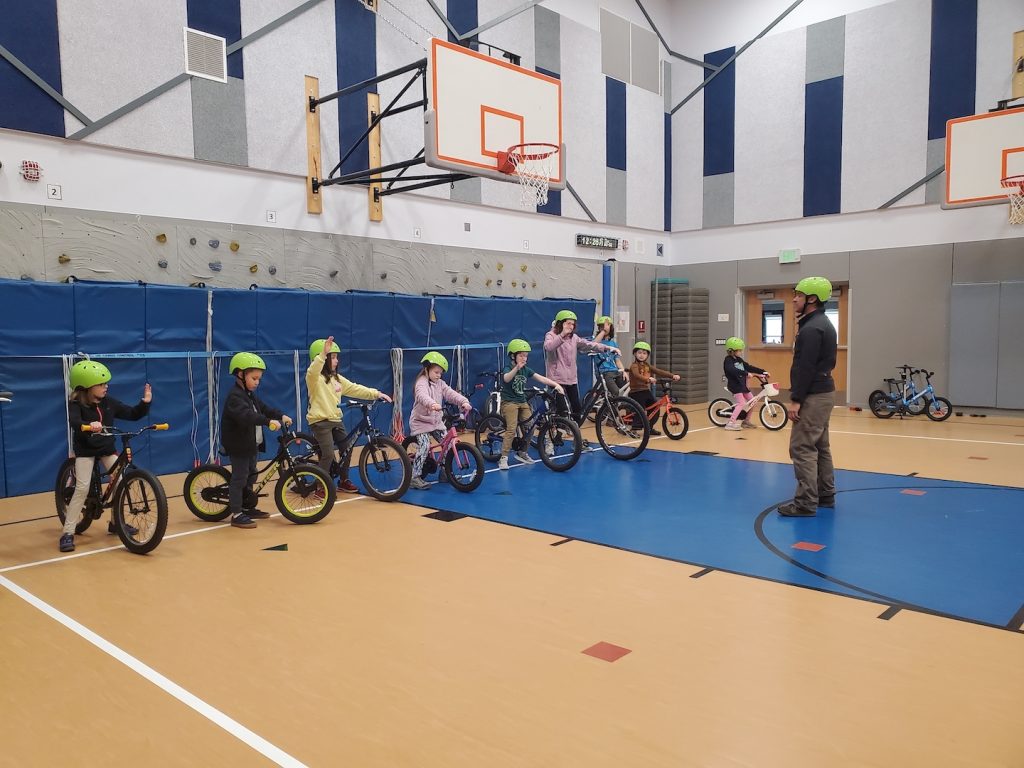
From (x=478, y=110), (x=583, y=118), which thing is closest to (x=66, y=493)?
(x=478, y=110)

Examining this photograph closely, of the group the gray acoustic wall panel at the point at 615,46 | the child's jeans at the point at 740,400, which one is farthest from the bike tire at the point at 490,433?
the gray acoustic wall panel at the point at 615,46

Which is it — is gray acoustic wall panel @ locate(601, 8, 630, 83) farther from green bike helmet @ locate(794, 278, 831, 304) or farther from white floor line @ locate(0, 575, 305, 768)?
white floor line @ locate(0, 575, 305, 768)

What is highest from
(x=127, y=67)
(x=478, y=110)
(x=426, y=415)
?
(x=127, y=67)

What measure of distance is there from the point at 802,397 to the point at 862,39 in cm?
984

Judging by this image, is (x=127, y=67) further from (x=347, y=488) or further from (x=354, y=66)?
(x=347, y=488)

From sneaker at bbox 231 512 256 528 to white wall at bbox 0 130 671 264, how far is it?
3919mm

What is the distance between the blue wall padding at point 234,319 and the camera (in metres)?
7.85

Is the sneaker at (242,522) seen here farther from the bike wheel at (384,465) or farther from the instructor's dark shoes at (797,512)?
the instructor's dark shoes at (797,512)

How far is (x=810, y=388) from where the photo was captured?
18.4ft

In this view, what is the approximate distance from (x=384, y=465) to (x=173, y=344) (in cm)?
→ 283

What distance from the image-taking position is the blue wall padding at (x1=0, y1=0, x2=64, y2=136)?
22.3 ft

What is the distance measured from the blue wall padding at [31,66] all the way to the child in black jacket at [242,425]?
364cm

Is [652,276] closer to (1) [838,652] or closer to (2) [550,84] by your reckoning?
(2) [550,84]

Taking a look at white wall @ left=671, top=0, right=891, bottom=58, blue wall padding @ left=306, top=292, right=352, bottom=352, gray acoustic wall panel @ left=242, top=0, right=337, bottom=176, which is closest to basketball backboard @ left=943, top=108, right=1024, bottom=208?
white wall @ left=671, top=0, right=891, bottom=58
